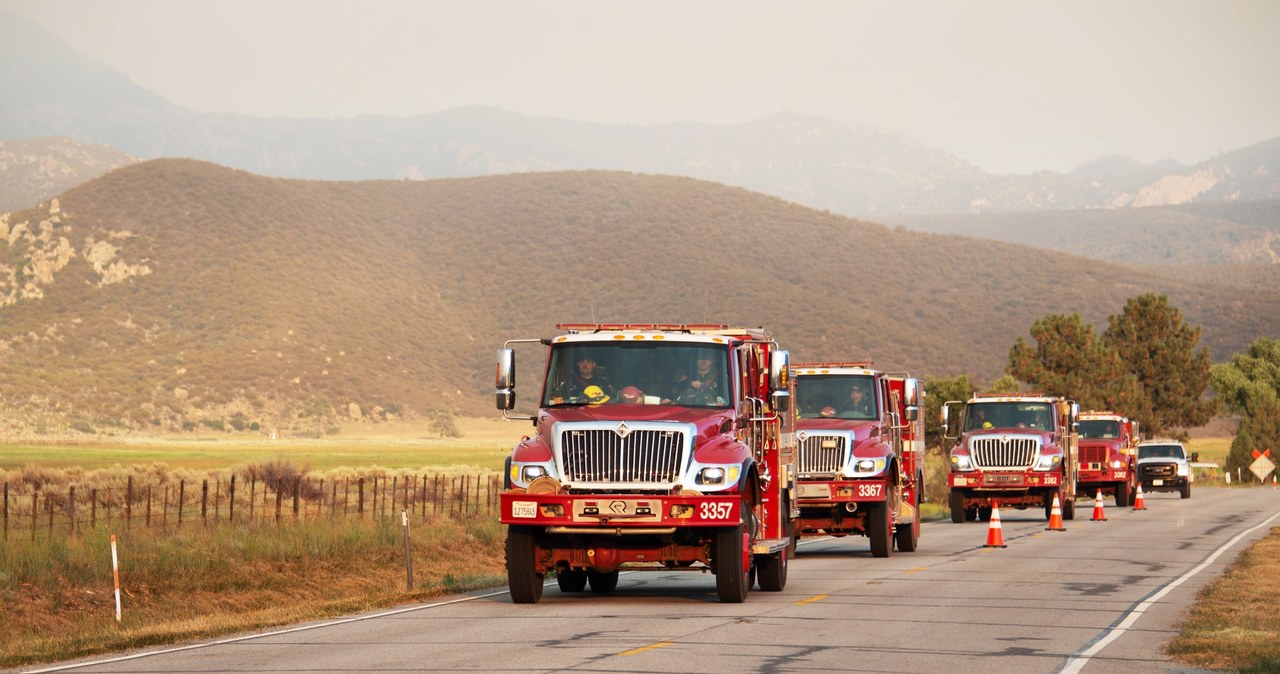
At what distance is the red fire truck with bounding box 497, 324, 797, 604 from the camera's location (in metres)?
17.5

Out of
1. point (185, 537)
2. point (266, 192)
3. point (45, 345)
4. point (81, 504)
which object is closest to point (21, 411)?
point (45, 345)

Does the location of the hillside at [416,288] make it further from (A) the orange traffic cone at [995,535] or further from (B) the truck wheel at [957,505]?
(A) the orange traffic cone at [995,535]

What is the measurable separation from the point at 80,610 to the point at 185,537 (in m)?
5.12

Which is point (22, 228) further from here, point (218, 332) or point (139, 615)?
point (139, 615)

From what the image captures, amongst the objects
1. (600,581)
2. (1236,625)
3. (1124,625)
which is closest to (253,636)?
(600,581)

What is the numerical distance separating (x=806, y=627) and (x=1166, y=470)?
46165 millimetres

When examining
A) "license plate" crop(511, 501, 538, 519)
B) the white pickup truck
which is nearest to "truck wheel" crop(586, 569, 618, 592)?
"license plate" crop(511, 501, 538, 519)

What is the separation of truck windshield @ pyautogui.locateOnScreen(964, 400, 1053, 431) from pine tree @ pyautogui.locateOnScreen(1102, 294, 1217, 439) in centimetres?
4876

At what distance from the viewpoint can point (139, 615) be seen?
20.7 metres

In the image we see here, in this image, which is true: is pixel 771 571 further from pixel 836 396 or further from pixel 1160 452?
pixel 1160 452

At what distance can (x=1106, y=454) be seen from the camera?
4847cm

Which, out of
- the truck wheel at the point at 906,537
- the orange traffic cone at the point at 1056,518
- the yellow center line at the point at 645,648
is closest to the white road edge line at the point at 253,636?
the yellow center line at the point at 645,648

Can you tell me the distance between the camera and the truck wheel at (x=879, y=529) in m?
26.9

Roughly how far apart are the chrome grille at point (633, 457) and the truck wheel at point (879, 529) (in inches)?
387
